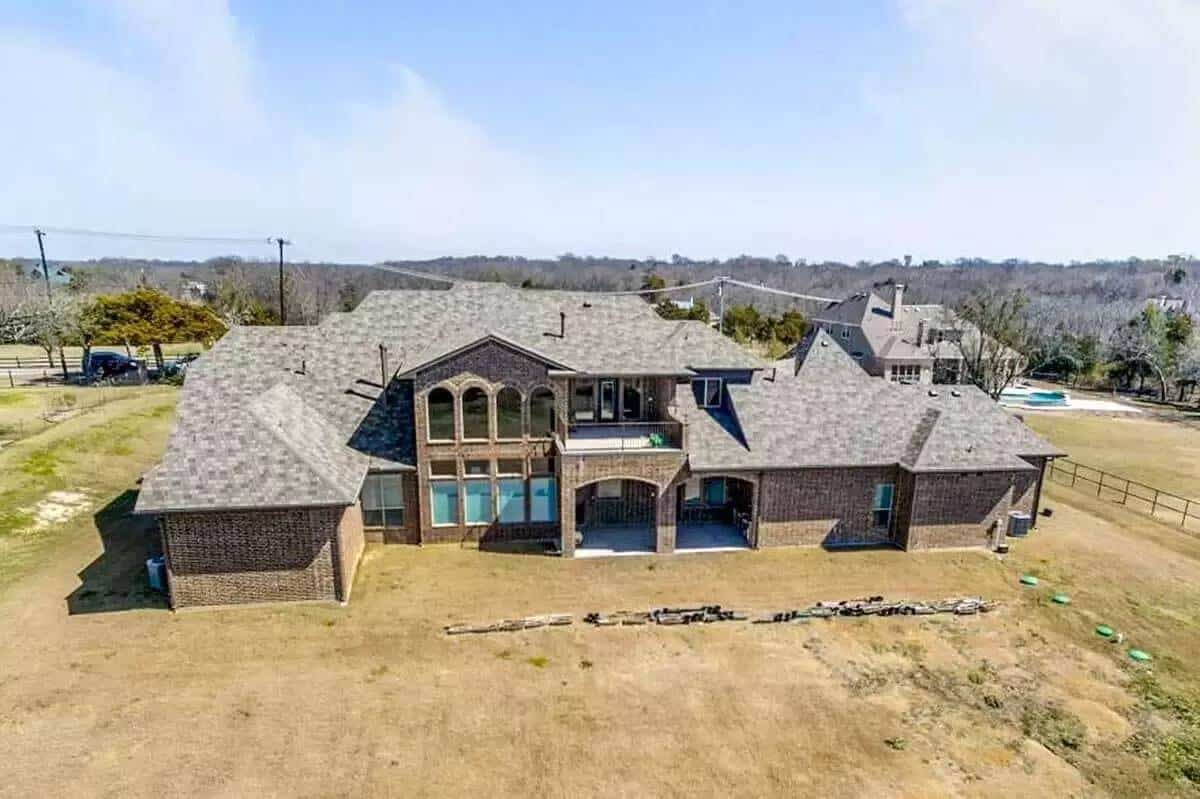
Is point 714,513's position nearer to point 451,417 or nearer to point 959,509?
point 959,509

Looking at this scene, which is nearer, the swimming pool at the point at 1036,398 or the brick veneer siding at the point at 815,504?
the brick veneer siding at the point at 815,504

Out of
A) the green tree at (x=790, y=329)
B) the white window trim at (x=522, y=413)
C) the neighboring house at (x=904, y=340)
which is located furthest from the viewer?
the green tree at (x=790, y=329)

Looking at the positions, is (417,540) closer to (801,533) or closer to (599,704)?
(599,704)

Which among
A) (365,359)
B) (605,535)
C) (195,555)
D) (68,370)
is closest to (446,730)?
(195,555)

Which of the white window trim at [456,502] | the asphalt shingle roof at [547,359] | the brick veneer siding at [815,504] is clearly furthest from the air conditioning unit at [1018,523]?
the white window trim at [456,502]

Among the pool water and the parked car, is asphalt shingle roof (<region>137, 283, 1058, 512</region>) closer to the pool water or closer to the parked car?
the parked car

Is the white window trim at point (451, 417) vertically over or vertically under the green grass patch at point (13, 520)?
over

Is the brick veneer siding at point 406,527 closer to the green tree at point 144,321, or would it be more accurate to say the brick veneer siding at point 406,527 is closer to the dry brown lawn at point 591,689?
the dry brown lawn at point 591,689

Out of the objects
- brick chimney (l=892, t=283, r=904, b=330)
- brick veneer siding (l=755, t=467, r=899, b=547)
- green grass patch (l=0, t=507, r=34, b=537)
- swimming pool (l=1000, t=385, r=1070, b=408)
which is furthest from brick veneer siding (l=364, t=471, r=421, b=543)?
swimming pool (l=1000, t=385, r=1070, b=408)
